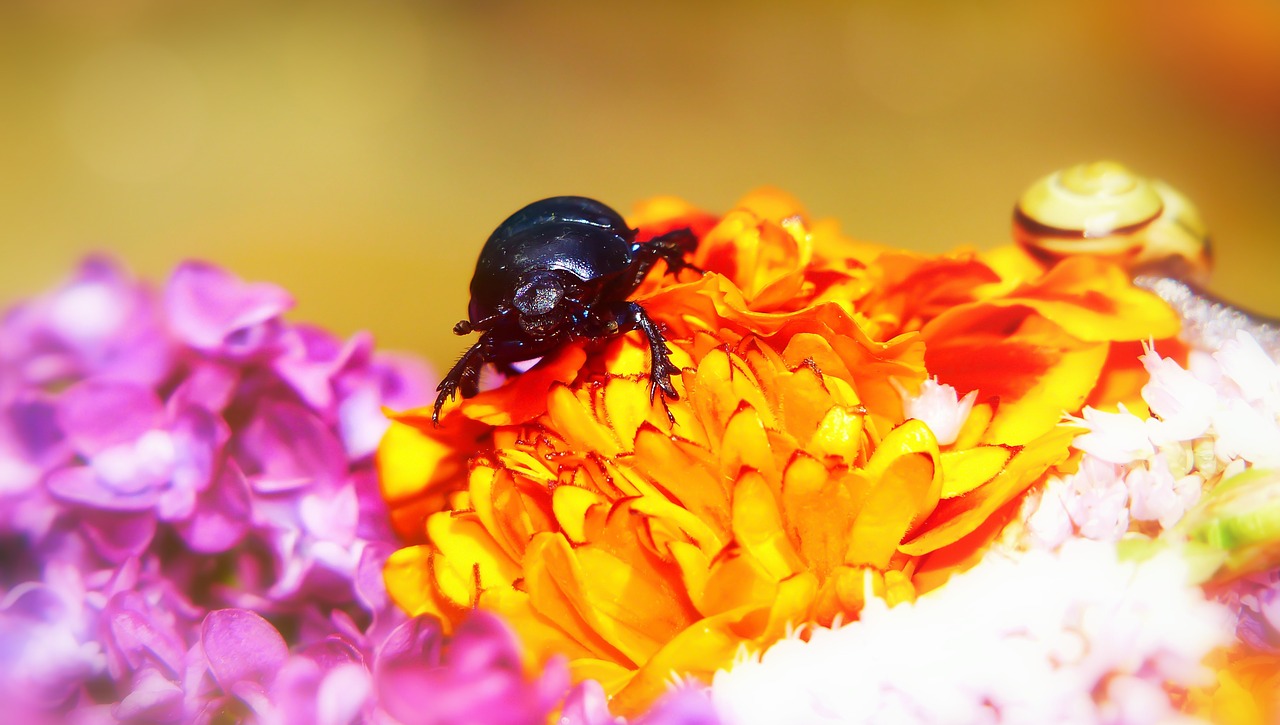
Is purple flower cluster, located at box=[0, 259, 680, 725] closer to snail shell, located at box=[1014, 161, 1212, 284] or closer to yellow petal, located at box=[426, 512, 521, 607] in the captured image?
yellow petal, located at box=[426, 512, 521, 607]

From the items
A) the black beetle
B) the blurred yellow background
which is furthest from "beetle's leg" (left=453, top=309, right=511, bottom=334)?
the blurred yellow background

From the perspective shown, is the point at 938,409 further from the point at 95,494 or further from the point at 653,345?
the point at 95,494

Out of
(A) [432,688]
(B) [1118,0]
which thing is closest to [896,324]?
(A) [432,688]

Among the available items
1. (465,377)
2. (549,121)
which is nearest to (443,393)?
(465,377)

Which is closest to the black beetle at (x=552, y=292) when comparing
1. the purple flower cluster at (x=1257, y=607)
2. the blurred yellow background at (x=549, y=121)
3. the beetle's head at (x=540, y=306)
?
the beetle's head at (x=540, y=306)

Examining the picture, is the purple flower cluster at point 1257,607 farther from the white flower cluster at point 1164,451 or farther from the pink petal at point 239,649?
the pink petal at point 239,649

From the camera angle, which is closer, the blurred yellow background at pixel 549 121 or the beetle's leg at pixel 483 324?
the beetle's leg at pixel 483 324
